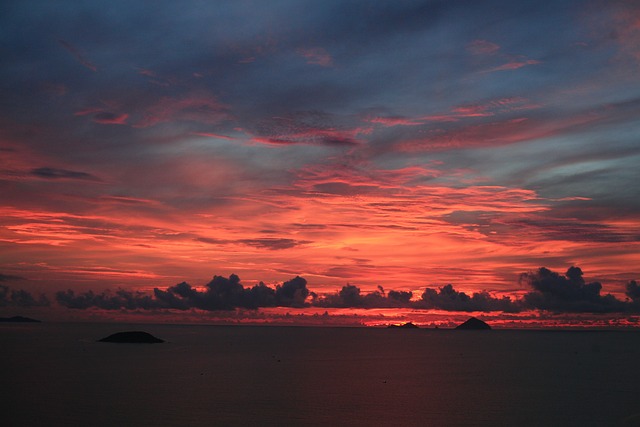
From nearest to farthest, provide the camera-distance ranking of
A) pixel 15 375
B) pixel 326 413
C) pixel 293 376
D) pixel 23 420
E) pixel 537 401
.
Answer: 1. pixel 23 420
2. pixel 326 413
3. pixel 537 401
4. pixel 15 375
5. pixel 293 376

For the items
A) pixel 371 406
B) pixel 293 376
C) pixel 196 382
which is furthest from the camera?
pixel 293 376

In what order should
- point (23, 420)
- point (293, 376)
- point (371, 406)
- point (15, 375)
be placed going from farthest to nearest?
point (293, 376) → point (15, 375) → point (371, 406) → point (23, 420)

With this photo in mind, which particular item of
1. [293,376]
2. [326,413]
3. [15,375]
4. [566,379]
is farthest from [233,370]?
[566,379]

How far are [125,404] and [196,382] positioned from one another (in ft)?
110

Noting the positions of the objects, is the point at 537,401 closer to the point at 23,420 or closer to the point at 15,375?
the point at 23,420

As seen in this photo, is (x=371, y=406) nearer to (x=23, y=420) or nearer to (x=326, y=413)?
(x=326, y=413)

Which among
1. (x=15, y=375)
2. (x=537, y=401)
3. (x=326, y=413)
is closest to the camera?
(x=326, y=413)

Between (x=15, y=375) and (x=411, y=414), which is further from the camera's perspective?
(x=15, y=375)

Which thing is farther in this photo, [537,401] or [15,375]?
[15,375]

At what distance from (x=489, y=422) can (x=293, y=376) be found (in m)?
72.6

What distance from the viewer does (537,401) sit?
116 metres

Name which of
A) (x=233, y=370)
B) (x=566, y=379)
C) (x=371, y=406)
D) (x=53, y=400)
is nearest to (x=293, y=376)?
(x=233, y=370)

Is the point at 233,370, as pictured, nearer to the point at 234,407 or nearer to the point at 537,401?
the point at 234,407

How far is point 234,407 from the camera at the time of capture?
102m
